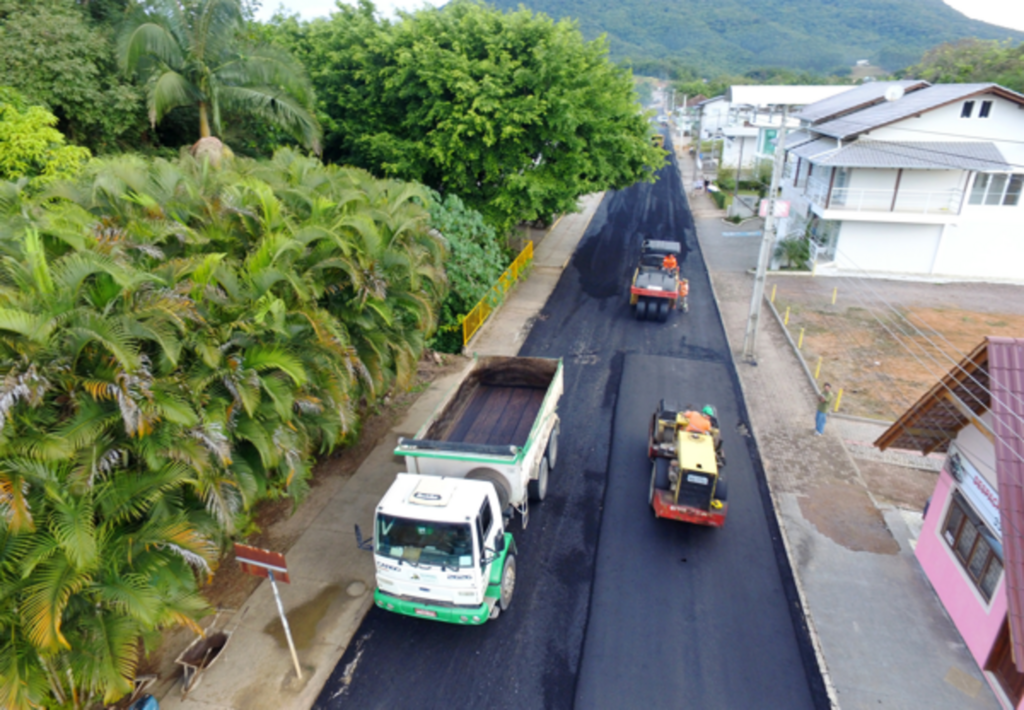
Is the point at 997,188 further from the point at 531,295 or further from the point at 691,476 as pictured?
the point at 691,476

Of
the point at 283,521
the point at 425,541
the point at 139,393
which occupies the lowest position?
the point at 283,521

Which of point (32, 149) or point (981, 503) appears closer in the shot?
Answer: point (981, 503)

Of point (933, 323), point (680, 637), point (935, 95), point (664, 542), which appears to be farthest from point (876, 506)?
point (935, 95)

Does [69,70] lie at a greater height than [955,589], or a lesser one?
greater

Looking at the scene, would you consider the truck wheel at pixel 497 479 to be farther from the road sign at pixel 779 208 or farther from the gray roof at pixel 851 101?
the gray roof at pixel 851 101

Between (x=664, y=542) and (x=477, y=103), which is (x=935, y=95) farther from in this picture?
(x=664, y=542)

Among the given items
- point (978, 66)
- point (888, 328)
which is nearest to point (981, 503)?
point (888, 328)
